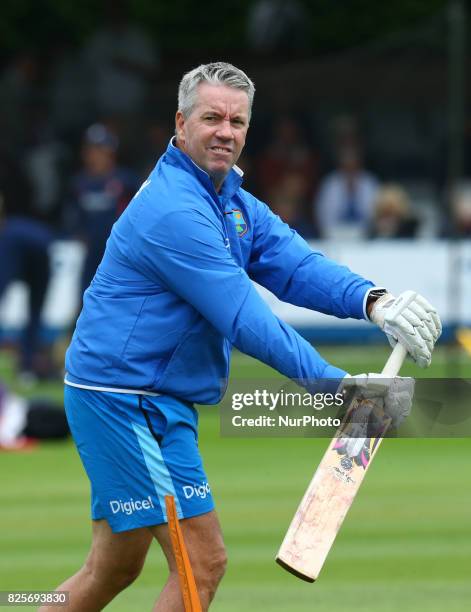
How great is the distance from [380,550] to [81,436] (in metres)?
3.29

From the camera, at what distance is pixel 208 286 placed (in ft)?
18.5

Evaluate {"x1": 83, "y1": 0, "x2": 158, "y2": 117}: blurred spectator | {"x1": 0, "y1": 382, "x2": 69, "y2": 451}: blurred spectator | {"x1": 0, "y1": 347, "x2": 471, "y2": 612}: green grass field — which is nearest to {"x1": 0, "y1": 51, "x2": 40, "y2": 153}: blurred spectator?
{"x1": 83, "y1": 0, "x2": 158, "y2": 117}: blurred spectator

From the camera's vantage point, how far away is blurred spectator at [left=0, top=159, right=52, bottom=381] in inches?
650

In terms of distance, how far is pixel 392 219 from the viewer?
18812 mm

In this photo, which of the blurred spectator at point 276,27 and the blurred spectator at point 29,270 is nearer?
the blurred spectator at point 29,270

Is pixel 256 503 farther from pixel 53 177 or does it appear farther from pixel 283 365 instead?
pixel 53 177

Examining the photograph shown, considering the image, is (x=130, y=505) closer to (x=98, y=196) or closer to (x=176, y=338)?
(x=176, y=338)

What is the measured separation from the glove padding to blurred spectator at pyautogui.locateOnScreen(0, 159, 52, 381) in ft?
36.0

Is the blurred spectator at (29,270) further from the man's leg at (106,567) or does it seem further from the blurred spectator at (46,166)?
the man's leg at (106,567)

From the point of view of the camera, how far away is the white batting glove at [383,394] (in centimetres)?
551

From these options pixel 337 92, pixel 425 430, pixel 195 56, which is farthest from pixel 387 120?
pixel 425 430

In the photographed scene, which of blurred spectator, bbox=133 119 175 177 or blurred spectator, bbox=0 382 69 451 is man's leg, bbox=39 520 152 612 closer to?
blurred spectator, bbox=0 382 69 451

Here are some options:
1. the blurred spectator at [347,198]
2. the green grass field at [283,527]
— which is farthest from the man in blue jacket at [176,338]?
the blurred spectator at [347,198]

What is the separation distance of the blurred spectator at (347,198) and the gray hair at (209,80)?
529 inches
